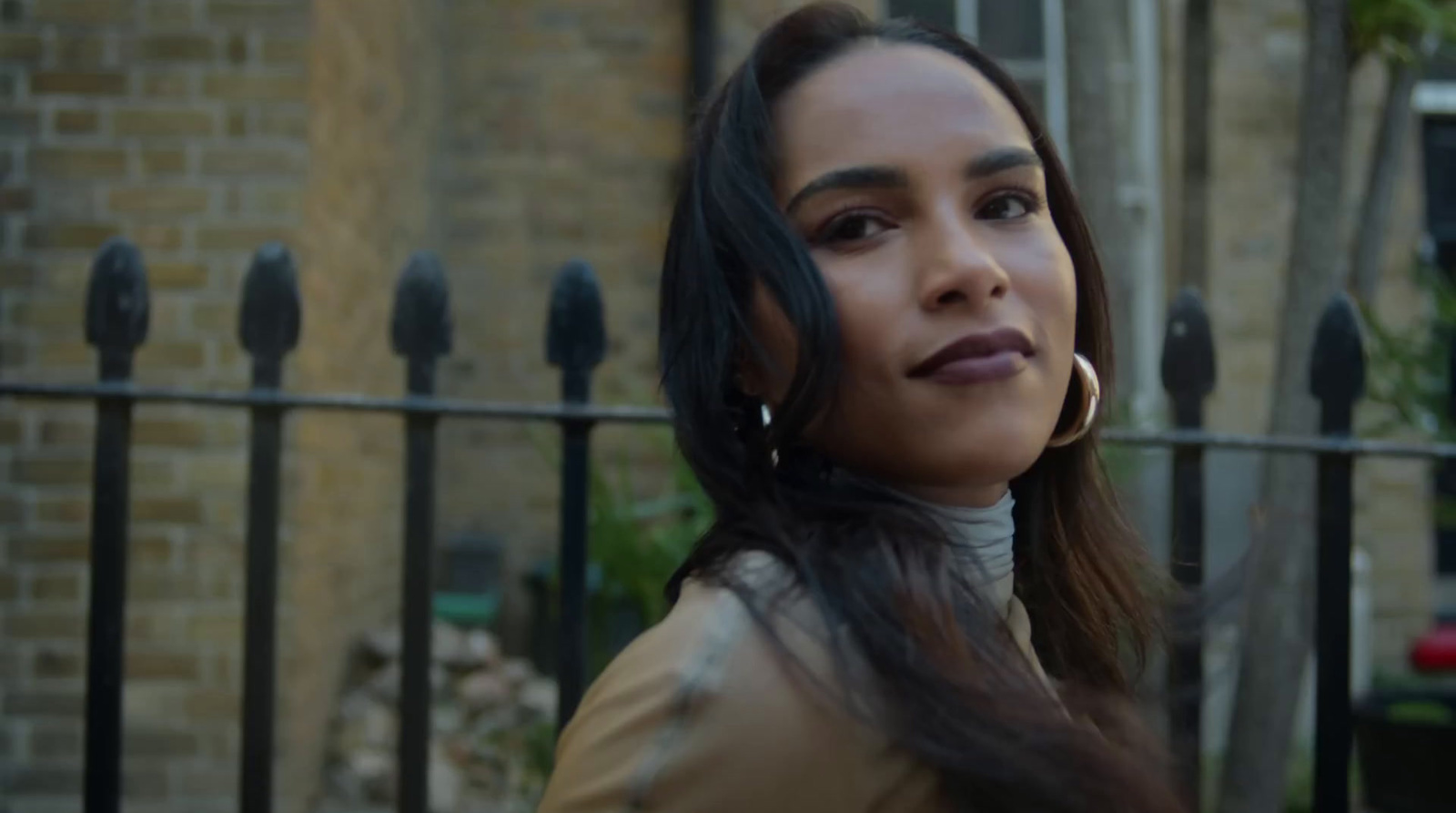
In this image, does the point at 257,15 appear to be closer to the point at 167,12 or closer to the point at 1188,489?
the point at 167,12

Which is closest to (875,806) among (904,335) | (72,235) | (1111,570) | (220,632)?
(904,335)

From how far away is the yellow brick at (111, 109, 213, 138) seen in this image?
3840mm

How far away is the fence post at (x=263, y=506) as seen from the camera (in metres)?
1.97

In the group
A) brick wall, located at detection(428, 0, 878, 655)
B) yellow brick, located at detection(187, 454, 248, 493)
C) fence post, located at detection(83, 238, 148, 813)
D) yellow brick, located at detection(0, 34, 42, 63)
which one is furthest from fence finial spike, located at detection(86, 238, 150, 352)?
brick wall, located at detection(428, 0, 878, 655)

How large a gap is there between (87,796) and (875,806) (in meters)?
1.44

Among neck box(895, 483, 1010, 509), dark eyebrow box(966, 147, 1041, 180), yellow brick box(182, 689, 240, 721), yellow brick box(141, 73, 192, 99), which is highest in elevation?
yellow brick box(141, 73, 192, 99)

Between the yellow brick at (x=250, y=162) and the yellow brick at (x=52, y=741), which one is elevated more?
the yellow brick at (x=250, y=162)

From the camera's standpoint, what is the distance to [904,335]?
1054 mm

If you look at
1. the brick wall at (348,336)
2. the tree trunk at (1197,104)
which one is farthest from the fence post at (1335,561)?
the tree trunk at (1197,104)

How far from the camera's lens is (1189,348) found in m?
2.11

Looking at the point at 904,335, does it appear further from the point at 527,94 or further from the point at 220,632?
the point at 527,94

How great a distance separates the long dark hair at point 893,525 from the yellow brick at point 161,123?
293 centimetres

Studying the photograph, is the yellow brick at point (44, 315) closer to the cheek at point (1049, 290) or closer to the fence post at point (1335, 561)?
the fence post at point (1335, 561)

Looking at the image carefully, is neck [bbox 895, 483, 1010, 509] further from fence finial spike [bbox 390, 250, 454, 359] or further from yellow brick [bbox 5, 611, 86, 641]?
yellow brick [bbox 5, 611, 86, 641]
